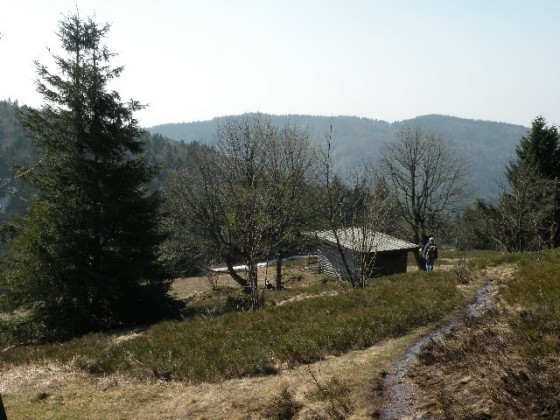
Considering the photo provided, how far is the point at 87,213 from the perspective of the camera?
20484 mm

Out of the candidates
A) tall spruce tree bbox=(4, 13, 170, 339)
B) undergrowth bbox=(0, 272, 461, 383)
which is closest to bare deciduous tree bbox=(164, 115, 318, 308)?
tall spruce tree bbox=(4, 13, 170, 339)

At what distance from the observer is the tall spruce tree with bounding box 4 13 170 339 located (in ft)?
64.3

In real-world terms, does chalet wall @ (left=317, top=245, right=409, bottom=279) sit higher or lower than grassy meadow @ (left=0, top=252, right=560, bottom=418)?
lower

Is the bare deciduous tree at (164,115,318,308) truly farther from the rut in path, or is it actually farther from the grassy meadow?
the rut in path

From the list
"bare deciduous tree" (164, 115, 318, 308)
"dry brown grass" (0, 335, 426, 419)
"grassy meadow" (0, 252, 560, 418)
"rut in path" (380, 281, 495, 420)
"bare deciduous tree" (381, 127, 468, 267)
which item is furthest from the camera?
"bare deciduous tree" (381, 127, 468, 267)

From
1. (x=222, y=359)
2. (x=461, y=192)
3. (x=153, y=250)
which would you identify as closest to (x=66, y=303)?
(x=153, y=250)

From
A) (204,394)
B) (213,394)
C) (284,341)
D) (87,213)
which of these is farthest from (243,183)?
(213,394)

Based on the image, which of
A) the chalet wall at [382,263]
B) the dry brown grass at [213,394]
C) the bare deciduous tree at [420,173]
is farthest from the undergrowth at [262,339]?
the bare deciduous tree at [420,173]

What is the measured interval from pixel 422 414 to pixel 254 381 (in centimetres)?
417

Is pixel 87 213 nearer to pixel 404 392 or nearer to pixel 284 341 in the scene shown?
pixel 284 341

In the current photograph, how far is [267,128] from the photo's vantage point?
3228cm

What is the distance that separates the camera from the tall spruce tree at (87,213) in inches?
772

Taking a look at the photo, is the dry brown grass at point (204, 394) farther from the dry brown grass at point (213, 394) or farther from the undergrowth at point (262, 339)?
the undergrowth at point (262, 339)

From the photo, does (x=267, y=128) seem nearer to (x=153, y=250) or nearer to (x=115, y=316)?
(x=153, y=250)
